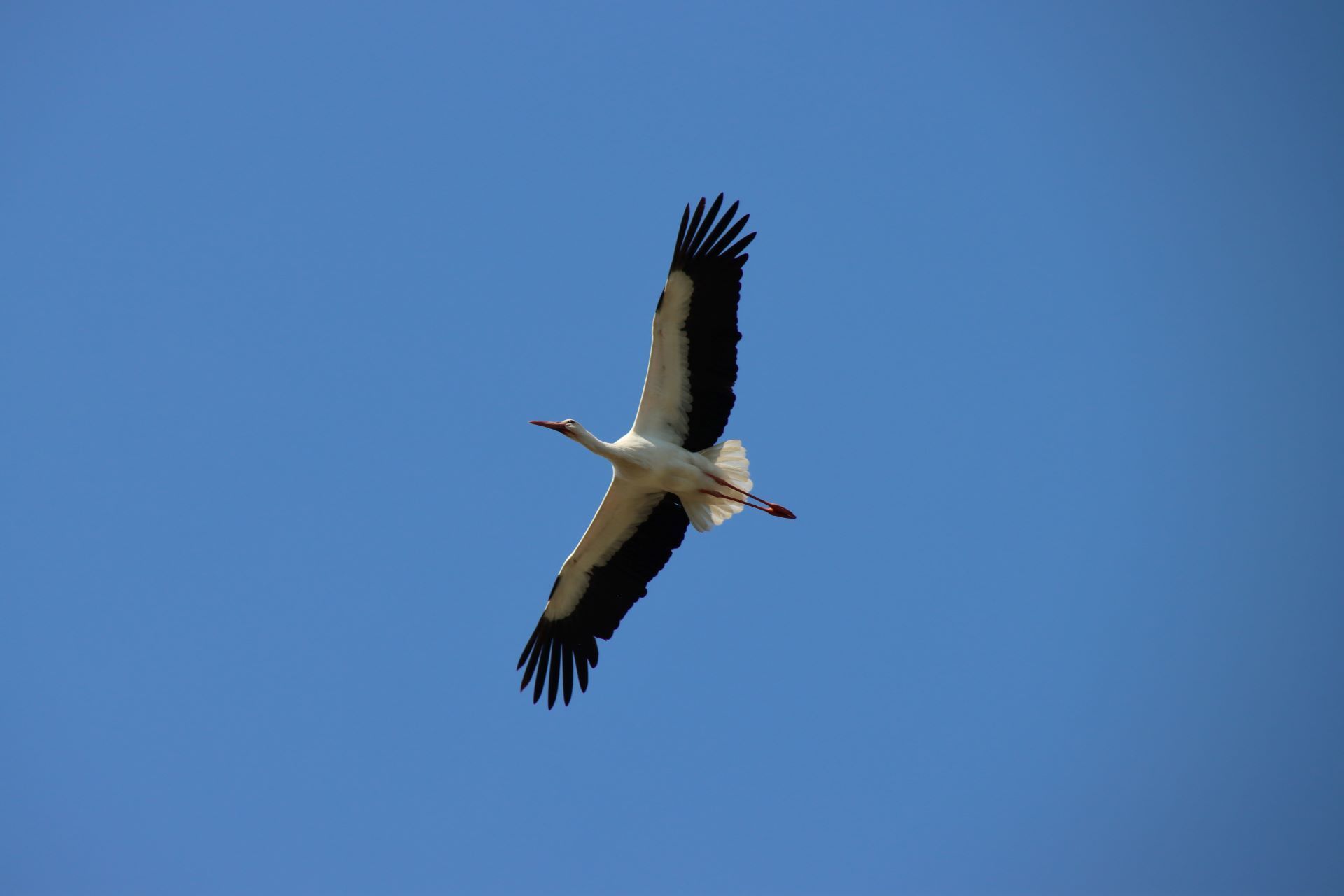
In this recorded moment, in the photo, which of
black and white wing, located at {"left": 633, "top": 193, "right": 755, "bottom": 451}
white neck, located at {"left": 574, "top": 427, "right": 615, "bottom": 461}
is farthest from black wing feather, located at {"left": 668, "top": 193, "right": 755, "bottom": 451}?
white neck, located at {"left": 574, "top": 427, "right": 615, "bottom": 461}

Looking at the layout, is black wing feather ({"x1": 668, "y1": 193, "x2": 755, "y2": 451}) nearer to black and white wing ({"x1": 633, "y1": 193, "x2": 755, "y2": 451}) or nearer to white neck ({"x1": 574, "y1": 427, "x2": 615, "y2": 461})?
black and white wing ({"x1": 633, "y1": 193, "x2": 755, "y2": 451})

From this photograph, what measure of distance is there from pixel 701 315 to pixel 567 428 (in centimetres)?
151

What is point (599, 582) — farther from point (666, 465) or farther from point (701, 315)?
point (701, 315)

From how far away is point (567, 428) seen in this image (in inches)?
429

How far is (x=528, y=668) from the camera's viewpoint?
37.8 feet

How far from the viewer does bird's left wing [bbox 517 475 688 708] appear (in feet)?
36.8

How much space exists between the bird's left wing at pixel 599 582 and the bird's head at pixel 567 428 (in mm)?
699

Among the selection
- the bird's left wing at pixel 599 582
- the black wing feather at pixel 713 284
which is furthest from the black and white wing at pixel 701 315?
the bird's left wing at pixel 599 582

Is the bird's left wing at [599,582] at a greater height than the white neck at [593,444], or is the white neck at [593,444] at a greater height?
the white neck at [593,444]

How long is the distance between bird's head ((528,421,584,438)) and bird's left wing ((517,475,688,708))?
2.29ft

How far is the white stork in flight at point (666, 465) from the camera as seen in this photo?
33.8ft

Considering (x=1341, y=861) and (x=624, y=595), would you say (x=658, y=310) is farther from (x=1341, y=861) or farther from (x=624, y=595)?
(x=1341, y=861)

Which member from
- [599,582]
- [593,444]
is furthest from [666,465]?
[599,582]

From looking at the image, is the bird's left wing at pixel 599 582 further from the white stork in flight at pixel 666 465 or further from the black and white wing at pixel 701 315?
the black and white wing at pixel 701 315
